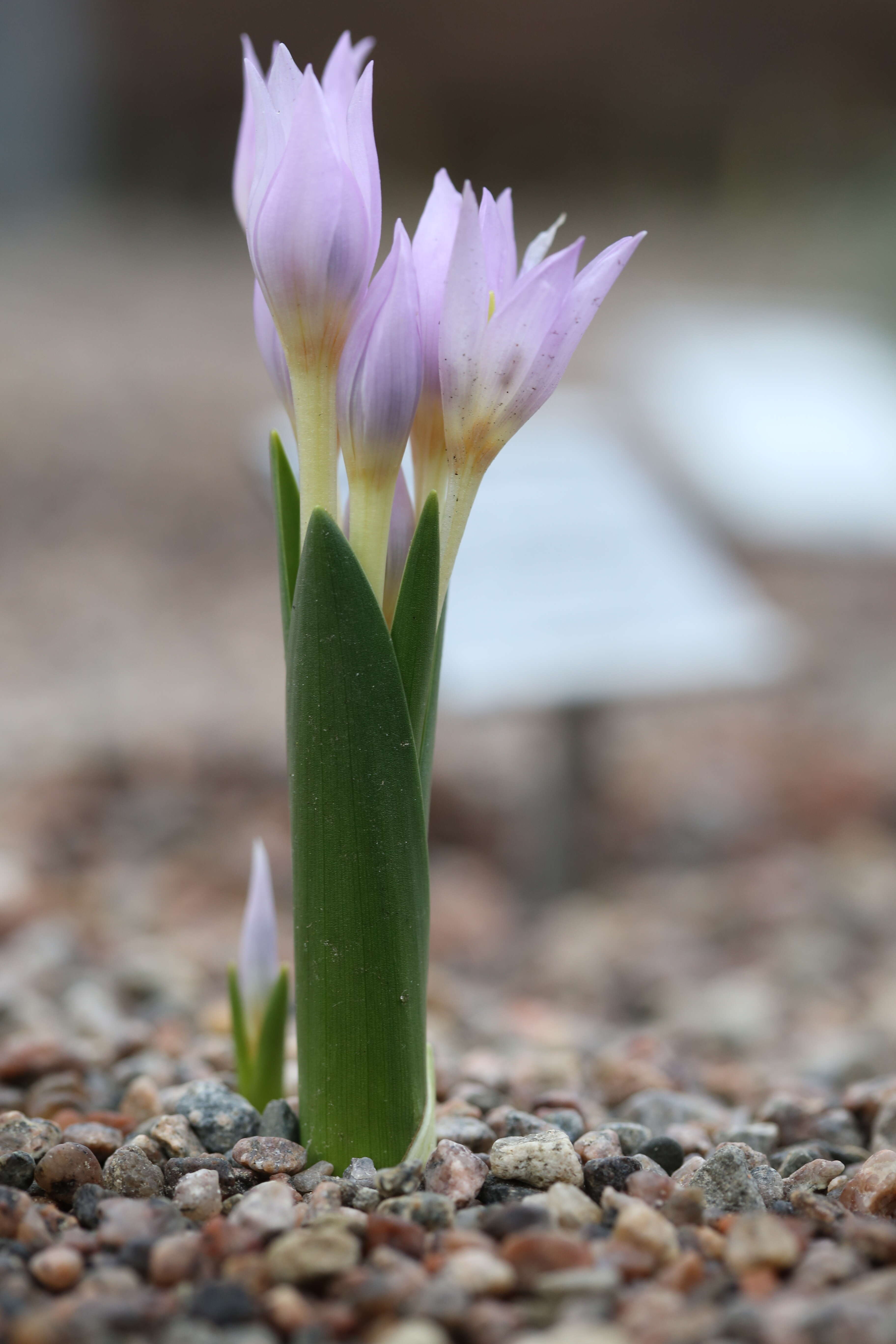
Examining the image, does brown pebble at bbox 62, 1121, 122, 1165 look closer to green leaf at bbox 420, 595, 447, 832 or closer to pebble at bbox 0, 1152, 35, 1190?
pebble at bbox 0, 1152, 35, 1190

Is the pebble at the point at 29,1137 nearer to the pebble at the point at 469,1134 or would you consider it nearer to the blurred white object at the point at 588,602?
the pebble at the point at 469,1134

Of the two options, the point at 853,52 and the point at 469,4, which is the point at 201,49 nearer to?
the point at 469,4

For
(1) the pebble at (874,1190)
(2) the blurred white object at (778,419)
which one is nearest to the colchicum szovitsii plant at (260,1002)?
(1) the pebble at (874,1190)

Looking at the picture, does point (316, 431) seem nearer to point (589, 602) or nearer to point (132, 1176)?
point (132, 1176)

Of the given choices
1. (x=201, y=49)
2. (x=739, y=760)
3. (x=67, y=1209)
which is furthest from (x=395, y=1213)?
(x=201, y=49)

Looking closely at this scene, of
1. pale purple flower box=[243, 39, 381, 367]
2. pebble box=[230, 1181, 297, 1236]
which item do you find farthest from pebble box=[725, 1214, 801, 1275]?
pale purple flower box=[243, 39, 381, 367]

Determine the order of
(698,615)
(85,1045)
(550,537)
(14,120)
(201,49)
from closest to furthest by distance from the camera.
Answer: (85,1045)
(698,615)
(550,537)
(14,120)
(201,49)
